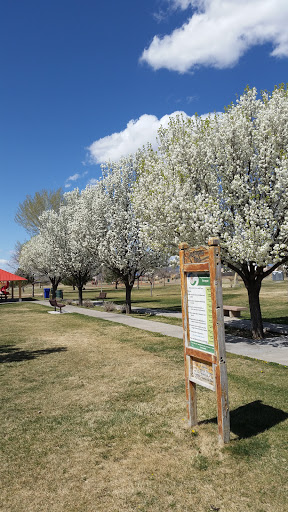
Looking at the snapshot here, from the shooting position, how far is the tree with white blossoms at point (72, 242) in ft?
A: 88.2

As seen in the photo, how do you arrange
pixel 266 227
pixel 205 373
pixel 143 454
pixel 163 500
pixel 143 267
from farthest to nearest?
pixel 143 267, pixel 266 227, pixel 205 373, pixel 143 454, pixel 163 500

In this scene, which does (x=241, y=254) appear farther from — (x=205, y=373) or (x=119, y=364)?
(x=205, y=373)

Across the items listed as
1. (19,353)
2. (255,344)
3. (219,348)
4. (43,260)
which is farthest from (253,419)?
(43,260)

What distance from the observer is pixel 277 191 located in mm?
9273

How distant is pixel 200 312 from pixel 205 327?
232mm

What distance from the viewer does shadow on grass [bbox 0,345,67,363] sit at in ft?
31.2

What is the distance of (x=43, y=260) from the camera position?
35.0m

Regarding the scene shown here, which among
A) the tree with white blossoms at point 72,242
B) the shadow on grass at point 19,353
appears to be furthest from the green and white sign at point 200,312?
the tree with white blossoms at point 72,242

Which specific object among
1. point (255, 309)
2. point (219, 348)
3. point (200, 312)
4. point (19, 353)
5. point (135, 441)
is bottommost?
point (135, 441)

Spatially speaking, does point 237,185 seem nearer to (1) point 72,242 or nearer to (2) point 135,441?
(2) point 135,441

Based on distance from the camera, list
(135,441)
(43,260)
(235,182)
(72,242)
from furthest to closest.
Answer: (43,260) → (72,242) → (235,182) → (135,441)

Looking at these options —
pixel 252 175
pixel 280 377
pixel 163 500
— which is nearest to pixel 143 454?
pixel 163 500

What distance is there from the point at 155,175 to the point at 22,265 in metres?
34.0

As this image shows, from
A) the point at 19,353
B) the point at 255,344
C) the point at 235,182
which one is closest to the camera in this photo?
the point at 235,182
